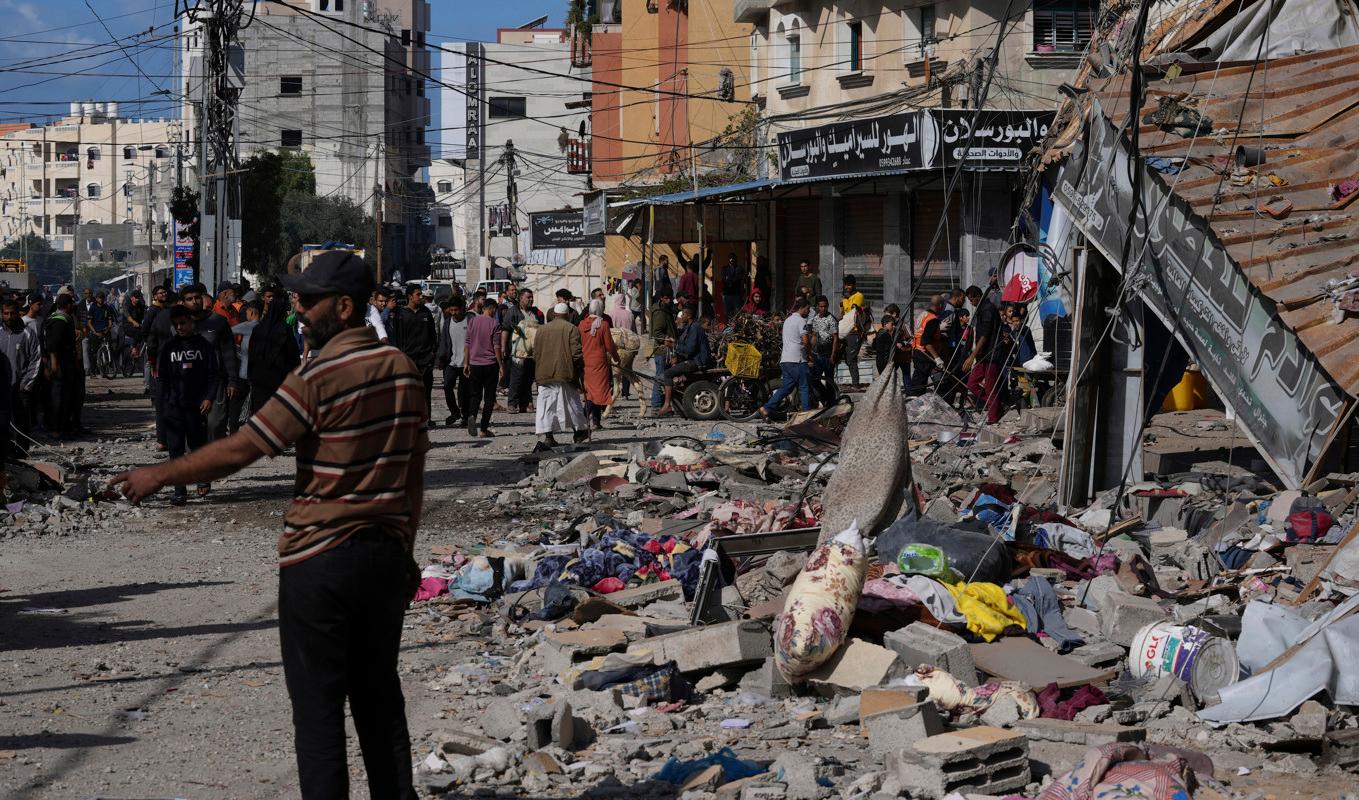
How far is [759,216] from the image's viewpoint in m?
31.8

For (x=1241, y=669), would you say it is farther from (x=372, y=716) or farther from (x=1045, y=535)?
(x=372, y=716)

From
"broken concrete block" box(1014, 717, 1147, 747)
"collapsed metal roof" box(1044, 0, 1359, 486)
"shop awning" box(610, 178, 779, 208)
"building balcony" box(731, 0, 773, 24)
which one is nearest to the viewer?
"broken concrete block" box(1014, 717, 1147, 747)

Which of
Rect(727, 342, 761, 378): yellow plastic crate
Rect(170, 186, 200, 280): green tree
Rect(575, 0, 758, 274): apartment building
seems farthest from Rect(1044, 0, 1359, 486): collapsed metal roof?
Rect(170, 186, 200, 280): green tree

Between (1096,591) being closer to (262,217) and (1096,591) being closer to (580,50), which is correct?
(580,50)

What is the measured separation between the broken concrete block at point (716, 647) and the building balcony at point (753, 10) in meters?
26.3

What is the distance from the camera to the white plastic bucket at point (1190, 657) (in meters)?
6.59

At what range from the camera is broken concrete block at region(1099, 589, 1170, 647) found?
24.6 ft

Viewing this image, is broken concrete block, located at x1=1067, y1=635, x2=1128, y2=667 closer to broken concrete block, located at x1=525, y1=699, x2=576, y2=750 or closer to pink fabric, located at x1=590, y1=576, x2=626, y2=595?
broken concrete block, located at x1=525, y1=699, x2=576, y2=750

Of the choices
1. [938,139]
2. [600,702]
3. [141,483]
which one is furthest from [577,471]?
[938,139]

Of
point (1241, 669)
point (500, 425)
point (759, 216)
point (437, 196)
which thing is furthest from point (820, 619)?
point (437, 196)

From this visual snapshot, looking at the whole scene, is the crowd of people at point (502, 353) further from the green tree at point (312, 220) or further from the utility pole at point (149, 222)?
the green tree at point (312, 220)

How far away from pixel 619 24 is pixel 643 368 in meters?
31.6

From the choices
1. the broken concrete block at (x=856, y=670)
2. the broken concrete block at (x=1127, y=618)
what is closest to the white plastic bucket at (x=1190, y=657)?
the broken concrete block at (x=1127, y=618)

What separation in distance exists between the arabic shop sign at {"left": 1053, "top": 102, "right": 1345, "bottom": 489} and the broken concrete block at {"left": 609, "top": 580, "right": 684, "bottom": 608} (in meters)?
4.03
